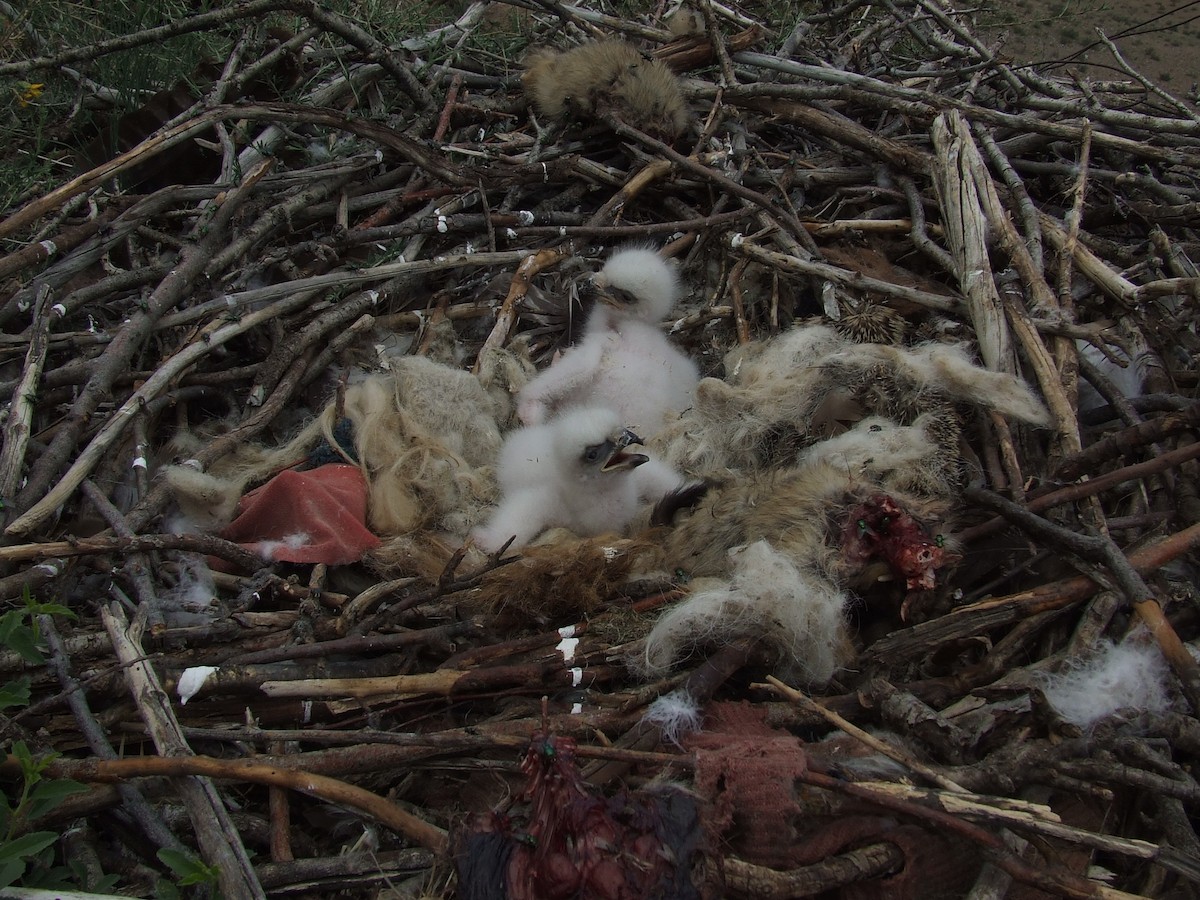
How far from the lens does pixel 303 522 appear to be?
206cm

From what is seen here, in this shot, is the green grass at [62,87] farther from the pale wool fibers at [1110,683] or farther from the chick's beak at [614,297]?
the pale wool fibers at [1110,683]

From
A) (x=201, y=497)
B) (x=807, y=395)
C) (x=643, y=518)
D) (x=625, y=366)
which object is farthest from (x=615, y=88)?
(x=201, y=497)

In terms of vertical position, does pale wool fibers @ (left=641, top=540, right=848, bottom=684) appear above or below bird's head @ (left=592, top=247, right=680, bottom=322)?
below

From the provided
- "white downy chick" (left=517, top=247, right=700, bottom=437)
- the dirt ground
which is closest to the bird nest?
"white downy chick" (left=517, top=247, right=700, bottom=437)

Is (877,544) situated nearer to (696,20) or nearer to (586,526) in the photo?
(586,526)

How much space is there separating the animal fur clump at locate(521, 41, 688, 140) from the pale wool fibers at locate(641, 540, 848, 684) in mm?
2059

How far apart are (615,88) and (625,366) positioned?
1093mm

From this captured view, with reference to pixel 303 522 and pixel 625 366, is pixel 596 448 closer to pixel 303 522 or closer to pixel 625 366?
pixel 625 366

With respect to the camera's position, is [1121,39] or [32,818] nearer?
[32,818]

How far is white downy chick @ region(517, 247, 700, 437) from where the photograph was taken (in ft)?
8.55

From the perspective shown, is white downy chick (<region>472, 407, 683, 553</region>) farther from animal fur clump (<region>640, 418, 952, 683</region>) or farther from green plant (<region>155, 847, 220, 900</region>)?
green plant (<region>155, 847, 220, 900</region>)

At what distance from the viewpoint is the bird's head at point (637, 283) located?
2617 mm

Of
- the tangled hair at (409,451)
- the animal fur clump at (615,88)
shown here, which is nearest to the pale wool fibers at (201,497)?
the tangled hair at (409,451)

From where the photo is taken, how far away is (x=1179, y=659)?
136cm
